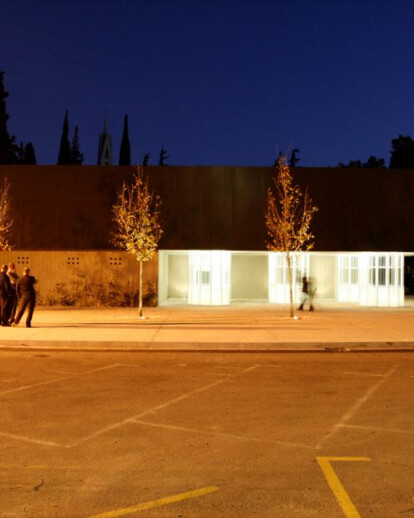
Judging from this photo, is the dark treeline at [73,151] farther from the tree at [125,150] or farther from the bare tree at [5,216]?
the bare tree at [5,216]

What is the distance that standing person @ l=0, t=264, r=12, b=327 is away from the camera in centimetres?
1710

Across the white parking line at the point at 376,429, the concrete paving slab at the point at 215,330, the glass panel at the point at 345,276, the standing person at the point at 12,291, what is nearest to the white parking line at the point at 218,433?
the white parking line at the point at 376,429

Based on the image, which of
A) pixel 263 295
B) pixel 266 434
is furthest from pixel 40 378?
pixel 263 295

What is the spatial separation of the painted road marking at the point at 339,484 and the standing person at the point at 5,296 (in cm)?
1318

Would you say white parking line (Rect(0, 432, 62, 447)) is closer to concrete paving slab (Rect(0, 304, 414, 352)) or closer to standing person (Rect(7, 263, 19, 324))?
concrete paving slab (Rect(0, 304, 414, 352))

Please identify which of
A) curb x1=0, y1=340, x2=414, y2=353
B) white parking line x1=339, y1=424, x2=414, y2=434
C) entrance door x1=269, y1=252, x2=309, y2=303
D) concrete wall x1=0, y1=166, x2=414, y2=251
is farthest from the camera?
entrance door x1=269, y1=252, x2=309, y2=303

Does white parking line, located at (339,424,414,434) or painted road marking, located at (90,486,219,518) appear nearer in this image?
painted road marking, located at (90,486,219,518)

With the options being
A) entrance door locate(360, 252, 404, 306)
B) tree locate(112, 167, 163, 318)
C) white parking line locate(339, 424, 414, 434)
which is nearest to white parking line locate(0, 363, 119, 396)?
white parking line locate(339, 424, 414, 434)

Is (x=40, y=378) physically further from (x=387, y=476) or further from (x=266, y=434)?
(x=387, y=476)

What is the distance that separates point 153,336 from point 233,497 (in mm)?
10719

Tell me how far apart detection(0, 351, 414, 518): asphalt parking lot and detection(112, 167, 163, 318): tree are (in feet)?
31.1

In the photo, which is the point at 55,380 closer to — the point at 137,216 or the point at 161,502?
the point at 161,502

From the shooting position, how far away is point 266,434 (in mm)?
6820

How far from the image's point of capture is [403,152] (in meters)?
59.7
